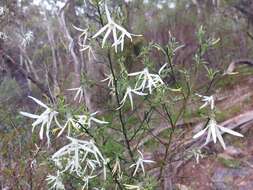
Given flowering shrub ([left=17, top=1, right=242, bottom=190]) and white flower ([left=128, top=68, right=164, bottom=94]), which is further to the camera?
white flower ([left=128, top=68, right=164, bottom=94])

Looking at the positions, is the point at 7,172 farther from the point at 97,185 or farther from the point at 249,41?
the point at 249,41

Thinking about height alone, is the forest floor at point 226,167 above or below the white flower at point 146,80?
below

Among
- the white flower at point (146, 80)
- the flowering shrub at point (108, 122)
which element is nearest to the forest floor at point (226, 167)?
the flowering shrub at point (108, 122)

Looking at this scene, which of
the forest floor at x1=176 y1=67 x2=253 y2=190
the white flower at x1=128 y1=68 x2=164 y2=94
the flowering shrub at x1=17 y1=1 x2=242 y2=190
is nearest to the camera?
the flowering shrub at x1=17 y1=1 x2=242 y2=190

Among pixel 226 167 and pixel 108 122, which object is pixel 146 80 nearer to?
pixel 108 122

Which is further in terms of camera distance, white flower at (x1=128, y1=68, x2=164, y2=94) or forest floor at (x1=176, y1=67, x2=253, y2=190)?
forest floor at (x1=176, y1=67, x2=253, y2=190)

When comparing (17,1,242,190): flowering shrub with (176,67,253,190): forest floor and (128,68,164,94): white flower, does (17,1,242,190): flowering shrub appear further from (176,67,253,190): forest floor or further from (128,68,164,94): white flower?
(176,67,253,190): forest floor

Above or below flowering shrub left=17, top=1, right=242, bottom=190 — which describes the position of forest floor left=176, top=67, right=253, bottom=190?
below

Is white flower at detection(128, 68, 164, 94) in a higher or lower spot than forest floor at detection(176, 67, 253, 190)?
higher

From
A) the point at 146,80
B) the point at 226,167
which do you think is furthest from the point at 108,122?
the point at 226,167

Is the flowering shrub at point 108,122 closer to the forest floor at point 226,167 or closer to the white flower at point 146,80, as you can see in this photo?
the white flower at point 146,80

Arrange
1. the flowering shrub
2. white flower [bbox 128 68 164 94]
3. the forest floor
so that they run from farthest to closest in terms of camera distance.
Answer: the forest floor, white flower [bbox 128 68 164 94], the flowering shrub

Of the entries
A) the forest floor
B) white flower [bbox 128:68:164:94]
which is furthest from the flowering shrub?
the forest floor
